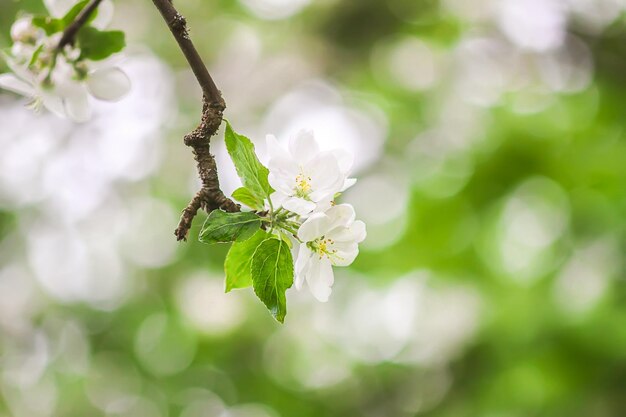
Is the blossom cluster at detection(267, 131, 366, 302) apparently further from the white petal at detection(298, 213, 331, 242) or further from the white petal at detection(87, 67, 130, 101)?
the white petal at detection(87, 67, 130, 101)

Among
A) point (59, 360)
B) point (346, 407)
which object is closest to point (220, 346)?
point (346, 407)

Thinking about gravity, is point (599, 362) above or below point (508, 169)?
below

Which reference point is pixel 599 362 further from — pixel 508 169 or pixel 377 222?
pixel 377 222

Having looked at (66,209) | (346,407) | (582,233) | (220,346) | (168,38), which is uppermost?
(168,38)

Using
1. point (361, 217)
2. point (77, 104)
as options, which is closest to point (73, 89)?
point (77, 104)

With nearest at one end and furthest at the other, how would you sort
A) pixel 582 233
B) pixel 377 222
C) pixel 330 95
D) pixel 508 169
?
pixel 582 233 → pixel 508 169 → pixel 377 222 → pixel 330 95

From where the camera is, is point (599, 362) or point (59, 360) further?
point (59, 360)

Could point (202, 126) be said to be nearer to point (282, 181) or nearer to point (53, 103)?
point (282, 181)
